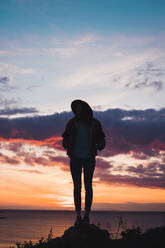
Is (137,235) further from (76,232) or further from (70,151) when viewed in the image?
(70,151)

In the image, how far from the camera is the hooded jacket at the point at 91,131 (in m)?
7.98

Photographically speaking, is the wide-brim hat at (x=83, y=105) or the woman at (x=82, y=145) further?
the wide-brim hat at (x=83, y=105)

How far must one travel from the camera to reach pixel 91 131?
8.11 meters

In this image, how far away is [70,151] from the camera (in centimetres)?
792

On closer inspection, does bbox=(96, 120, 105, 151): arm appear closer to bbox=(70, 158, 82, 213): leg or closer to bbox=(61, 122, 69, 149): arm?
bbox=(70, 158, 82, 213): leg

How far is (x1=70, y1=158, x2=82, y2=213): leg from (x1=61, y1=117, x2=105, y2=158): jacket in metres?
0.22

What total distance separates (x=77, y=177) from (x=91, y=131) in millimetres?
1188

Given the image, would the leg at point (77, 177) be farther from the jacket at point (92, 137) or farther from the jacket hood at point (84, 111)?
the jacket hood at point (84, 111)

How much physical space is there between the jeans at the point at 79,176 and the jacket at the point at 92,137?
217 mm

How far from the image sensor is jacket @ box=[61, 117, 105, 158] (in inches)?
313

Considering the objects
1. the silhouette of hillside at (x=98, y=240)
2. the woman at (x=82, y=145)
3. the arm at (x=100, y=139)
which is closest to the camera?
the silhouette of hillside at (x=98, y=240)

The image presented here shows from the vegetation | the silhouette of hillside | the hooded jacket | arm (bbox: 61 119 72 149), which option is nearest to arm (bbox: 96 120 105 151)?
the hooded jacket

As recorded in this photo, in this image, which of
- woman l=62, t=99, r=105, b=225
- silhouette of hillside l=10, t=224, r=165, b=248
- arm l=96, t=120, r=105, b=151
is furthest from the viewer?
arm l=96, t=120, r=105, b=151

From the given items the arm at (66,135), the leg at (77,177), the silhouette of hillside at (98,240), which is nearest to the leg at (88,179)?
the leg at (77,177)
